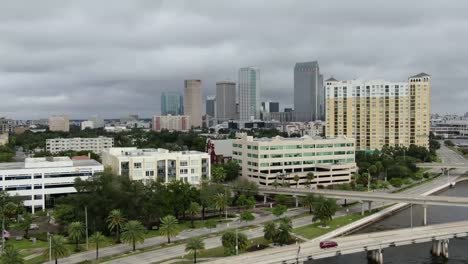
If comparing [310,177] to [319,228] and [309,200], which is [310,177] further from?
[319,228]

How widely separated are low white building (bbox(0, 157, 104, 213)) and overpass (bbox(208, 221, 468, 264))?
4597 cm

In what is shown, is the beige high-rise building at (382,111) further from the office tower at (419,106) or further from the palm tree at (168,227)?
the palm tree at (168,227)

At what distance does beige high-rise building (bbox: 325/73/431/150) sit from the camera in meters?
165

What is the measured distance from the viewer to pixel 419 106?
165 metres

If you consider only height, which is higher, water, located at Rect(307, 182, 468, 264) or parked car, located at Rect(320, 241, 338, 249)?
parked car, located at Rect(320, 241, 338, 249)

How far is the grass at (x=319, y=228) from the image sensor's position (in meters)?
65.3

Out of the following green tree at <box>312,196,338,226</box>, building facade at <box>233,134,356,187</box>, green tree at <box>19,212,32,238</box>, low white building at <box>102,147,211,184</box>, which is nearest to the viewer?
green tree at <box>19,212,32,238</box>

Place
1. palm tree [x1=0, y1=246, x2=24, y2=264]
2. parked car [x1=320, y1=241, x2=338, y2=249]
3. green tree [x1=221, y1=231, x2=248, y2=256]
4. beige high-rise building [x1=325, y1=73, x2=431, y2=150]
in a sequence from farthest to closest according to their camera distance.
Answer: beige high-rise building [x1=325, y1=73, x2=431, y2=150]
green tree [x1=221, y1=231, x2=248, y2=256]
parked car [x1=320, y1=241, x2=338, y2=249]
palm tree [x1=0, y1=246, x2=24, y2=264]

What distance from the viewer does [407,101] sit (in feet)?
543

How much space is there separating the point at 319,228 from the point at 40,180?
50.7 m

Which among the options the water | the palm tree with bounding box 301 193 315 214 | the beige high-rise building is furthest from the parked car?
the beige high-rise building

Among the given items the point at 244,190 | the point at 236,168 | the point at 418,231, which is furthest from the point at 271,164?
the point at 418,231

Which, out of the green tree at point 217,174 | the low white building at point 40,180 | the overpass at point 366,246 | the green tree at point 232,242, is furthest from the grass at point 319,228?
the low white building at point 40,180

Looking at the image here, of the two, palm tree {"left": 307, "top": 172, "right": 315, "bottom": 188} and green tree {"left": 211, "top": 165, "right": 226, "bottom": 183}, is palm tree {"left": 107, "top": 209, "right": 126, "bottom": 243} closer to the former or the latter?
green tree {"left": 211, "top": 165, "right": 226, "bottom": 183}
